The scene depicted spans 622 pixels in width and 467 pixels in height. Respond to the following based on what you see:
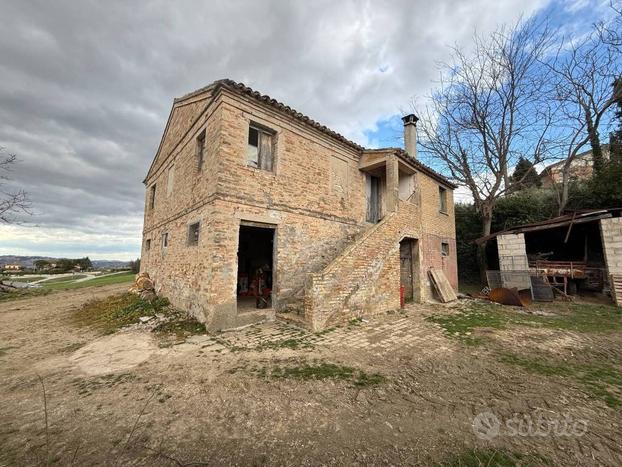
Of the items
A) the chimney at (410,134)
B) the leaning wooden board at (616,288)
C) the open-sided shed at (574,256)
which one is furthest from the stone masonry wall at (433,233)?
A: the leaning wooden board at (616,288)

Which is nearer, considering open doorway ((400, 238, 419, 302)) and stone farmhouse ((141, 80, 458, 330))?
stone farmhouse ((141, 80, 458, 330))

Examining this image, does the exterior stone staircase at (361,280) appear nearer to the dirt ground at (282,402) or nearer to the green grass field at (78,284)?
the dirt ground at (282,402)

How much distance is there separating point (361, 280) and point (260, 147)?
16.4 ft

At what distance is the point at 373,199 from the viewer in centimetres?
1124

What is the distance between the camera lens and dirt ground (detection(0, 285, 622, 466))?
94.1 inches

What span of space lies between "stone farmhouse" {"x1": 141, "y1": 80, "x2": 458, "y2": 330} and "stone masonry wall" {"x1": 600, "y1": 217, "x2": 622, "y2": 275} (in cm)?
612

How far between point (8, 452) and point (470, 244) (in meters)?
20.3

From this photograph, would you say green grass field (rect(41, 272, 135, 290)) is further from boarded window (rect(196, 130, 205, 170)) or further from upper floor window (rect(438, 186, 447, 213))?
upper floor window (rect(438, 186, 447, 213))

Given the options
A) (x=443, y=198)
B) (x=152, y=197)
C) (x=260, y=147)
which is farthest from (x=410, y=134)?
(x=152, y=197)

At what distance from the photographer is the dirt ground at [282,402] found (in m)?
2.39

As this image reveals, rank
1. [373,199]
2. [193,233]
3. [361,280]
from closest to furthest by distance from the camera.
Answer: [361,280]
[193,233]
[373,199]

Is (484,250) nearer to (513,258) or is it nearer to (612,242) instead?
(513,258)

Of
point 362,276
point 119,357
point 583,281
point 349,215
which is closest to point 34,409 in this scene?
point 119,357

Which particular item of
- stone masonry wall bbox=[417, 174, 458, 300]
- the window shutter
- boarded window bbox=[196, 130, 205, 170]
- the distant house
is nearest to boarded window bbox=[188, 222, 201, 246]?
boarded window bbox=[196, 130, 205, 170]
